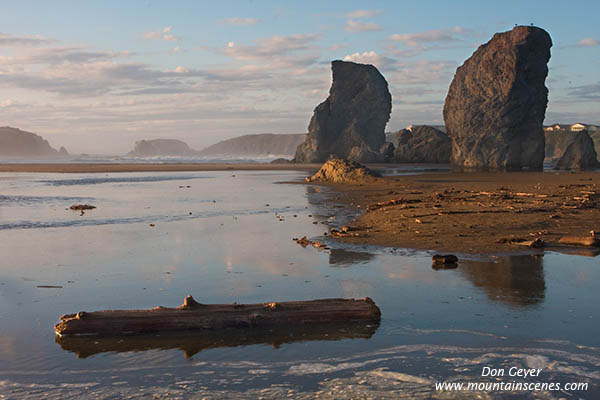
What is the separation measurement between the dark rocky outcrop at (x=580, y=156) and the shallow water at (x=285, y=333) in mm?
65752

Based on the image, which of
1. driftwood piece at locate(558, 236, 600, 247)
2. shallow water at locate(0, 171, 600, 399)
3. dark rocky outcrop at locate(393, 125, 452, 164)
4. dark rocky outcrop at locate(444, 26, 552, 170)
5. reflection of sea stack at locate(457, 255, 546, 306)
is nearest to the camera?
shallow water at locate(0, 171, 600, 399)

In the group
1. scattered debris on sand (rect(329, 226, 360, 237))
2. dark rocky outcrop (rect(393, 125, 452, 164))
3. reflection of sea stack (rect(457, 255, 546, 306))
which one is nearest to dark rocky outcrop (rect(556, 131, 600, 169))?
dark rocky outcrop (rect(393, 125, 452, 164))

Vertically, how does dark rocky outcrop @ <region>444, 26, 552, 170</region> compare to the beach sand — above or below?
above

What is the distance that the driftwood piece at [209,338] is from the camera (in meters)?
7.25

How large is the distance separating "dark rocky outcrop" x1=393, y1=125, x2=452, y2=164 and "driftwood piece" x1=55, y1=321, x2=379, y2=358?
90631 mm

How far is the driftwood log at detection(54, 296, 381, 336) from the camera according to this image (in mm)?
7660

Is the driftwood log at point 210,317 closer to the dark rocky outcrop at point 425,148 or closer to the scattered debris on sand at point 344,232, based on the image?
the scattered debris on sand at point 344,232

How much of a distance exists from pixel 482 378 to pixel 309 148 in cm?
11918

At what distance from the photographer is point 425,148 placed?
3799 inches

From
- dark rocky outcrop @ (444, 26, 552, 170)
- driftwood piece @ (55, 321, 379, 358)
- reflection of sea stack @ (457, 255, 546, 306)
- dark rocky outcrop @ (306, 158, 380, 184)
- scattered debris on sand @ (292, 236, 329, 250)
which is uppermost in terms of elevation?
dark rocky outcrop @ (444, 26, 552, 170)

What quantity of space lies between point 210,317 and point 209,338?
0.35 metres

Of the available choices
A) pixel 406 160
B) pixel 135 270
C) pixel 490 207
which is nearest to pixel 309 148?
pixel 406 160

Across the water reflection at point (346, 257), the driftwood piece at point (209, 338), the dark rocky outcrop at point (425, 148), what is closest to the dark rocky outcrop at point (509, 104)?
the dark rocky outcrop at point (425, 148)

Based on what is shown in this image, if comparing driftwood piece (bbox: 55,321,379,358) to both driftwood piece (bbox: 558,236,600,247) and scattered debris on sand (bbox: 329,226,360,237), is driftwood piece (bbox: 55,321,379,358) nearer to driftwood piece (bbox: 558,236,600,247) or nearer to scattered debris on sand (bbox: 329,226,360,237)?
scattered debris on sand (bbox: 329,226,360,237)
